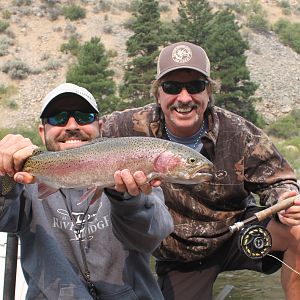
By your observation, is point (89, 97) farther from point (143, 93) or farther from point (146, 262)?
point (143, 93)

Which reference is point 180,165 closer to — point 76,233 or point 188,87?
point 76,233

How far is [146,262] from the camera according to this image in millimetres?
3490

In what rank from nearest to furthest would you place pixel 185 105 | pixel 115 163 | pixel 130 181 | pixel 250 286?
pixel 130 181
pixel 115 163
pixel 185 105
pixel 250 286

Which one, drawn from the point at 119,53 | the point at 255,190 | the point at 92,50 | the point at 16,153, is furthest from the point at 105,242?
the point at 119,53

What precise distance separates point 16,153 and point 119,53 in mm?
38275

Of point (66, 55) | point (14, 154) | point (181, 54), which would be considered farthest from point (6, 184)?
point (66, 55)

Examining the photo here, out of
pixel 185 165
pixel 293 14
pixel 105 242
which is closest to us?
pixel 185 165

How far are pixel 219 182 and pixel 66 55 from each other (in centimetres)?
3637

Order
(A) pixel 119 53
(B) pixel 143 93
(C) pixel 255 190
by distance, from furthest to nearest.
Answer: (A) pixel 119 53 → (B) pixel 143 93 → (C) pixel 255 190

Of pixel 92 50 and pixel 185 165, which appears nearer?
pixel 185 165

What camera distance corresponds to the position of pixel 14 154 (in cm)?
298

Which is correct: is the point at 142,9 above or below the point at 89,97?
below

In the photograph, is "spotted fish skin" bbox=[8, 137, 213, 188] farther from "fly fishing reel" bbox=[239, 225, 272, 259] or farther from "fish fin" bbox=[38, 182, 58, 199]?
"fly fishing reel" bbox=[239, 225, 272, 259]

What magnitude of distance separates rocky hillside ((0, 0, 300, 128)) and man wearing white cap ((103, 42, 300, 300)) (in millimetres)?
28399
